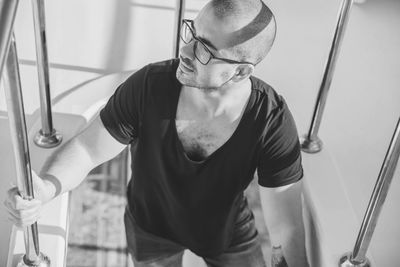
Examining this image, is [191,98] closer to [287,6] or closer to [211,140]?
[211,140]

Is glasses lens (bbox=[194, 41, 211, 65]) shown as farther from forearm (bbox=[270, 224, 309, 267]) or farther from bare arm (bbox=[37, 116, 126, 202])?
forearm (bbox=[270, 224, 309, 267])

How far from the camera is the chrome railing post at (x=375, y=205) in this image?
1.09 meters

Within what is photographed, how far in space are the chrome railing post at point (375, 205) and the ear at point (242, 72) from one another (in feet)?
0.67

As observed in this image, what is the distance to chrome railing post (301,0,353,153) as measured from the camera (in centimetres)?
133

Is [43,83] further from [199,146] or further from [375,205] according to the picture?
[375,205]

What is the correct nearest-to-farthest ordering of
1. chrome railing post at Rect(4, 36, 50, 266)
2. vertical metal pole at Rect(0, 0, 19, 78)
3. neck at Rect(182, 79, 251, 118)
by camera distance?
vertical metal pole at Rect(0, 0, 19, 78)
chrome railing post at Rect(4, 36, 50, 266)
neck at Rect(182, 79, 251, 118)

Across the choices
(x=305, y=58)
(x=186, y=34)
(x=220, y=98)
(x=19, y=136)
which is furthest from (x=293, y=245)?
(x=305, y=58)

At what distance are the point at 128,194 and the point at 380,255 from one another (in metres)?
0.51

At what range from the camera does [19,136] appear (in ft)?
3.25

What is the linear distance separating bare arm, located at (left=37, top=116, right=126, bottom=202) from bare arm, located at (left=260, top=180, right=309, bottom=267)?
25 cm

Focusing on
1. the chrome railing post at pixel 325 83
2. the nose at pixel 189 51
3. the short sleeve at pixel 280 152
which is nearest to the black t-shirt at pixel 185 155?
the short sleeve at pixel 280 152

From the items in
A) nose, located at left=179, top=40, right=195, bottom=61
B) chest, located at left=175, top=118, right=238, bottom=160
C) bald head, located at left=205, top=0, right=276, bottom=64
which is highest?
bald head, located at left=205, top=0, right=276, bottom=64

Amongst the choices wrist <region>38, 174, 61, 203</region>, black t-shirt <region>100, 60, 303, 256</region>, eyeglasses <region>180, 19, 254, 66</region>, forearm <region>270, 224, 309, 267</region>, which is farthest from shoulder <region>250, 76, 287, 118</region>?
wrist <region>38, 174, 61, 203</region>

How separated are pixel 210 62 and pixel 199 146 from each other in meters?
0.16
